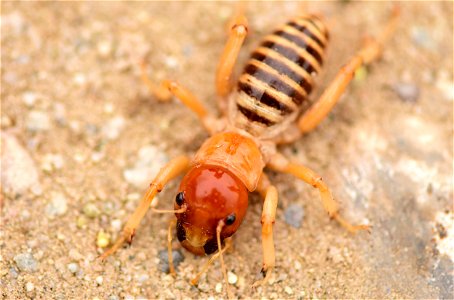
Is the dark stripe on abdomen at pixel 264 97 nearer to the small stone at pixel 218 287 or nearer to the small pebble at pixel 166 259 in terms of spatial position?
the small pebble at pixel 166 259

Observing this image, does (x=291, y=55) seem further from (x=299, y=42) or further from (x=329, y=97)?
(x=329, y=97)

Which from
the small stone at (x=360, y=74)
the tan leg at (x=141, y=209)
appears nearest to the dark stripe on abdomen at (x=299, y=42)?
the small stone at (x=360, y=74)

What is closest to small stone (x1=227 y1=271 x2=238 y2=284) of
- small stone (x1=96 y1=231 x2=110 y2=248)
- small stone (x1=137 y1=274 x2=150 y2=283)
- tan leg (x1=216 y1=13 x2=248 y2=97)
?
small stone (x1=137 y1=274 x2=150 y2=283)

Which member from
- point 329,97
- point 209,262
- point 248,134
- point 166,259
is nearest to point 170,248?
point 166,259

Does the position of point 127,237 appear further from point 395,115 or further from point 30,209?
point 395,115

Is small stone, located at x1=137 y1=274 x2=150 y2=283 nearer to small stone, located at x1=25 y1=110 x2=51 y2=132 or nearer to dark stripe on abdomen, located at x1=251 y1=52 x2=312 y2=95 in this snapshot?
small stone, located at x1=25 y1=110 x2=51 y2=132
